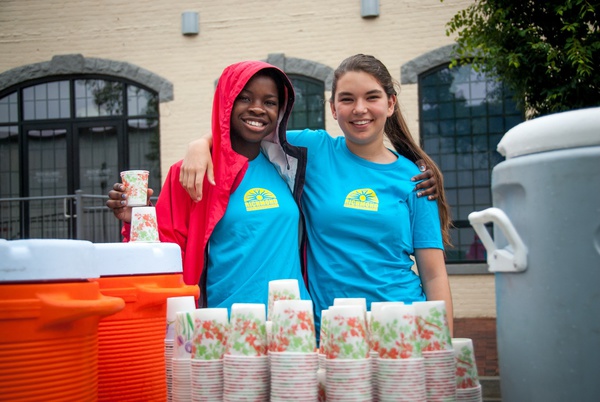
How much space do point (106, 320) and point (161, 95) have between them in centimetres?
914

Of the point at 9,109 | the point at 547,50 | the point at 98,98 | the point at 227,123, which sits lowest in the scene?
the point at 227,123

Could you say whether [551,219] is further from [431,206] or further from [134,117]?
[134,117]

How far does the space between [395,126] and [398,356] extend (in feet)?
5.53

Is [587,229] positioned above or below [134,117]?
below

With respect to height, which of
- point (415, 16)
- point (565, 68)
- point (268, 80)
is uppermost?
point (415, 16)

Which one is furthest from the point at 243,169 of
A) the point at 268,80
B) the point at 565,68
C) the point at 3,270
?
the point at 565,68

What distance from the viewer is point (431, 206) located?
273cm

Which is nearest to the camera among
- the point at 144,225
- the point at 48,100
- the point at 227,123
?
the point at 144,225

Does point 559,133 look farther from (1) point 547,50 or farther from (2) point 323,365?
(1) point 547,50

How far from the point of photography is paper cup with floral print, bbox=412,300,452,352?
1650mm

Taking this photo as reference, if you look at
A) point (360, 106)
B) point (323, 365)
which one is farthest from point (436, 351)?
point (360, 106)

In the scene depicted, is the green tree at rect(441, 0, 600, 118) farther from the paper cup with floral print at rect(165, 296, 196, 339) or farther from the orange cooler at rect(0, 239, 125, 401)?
the orange cooler at rect(0, 239, 125, 401)

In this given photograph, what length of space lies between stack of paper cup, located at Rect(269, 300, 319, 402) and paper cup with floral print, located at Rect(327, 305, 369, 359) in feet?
0.15

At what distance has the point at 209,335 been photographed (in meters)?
1.68
